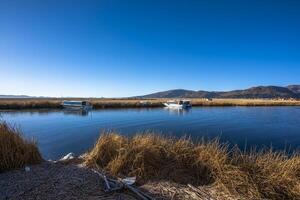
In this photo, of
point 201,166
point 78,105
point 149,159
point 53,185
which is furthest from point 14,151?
point 78,105

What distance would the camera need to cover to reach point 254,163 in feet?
22.8

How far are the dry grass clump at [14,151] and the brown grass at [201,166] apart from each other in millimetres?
1464

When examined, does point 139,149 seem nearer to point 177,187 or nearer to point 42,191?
point 177,187

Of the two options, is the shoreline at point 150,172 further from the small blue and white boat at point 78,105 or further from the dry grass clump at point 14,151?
the small blue and white boat at point 78,105

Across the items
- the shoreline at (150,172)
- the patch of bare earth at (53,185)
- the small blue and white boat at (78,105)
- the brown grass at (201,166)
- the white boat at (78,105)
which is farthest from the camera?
the white boat at (78,105)

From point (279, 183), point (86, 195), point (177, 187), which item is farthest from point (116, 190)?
point (279, 183)

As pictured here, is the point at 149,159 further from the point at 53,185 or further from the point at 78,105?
the point at 78,105

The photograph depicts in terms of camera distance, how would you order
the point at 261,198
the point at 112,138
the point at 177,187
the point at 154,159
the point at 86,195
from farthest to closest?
1. the point at 112,138
2. the point at 154,159
3. the point at 177,187
4. the point at 261,198
5. the point at 86,195

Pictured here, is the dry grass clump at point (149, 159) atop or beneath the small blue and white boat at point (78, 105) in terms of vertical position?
beneath

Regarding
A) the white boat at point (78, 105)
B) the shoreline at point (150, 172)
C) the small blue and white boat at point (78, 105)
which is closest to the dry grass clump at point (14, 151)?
the shoreline at point (150, 172)

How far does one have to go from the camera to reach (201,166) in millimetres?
7137

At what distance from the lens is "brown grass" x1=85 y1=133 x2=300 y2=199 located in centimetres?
604

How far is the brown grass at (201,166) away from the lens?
6039mm

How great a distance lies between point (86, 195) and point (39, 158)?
121 inches
